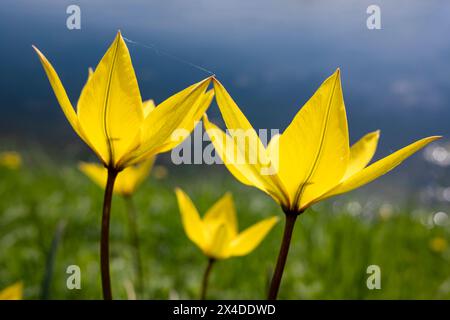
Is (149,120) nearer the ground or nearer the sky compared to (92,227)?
nearer the sky

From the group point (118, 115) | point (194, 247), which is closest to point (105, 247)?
point (118, 115)

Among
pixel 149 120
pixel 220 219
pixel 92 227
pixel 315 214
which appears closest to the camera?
pixel 149 120

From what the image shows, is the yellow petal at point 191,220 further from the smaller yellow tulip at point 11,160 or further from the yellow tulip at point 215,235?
the smaller yellow tulip at point 11,160

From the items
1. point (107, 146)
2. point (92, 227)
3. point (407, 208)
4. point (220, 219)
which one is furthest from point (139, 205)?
point (107, 146)

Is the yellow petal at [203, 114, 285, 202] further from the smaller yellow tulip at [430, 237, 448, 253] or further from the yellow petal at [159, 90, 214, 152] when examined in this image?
the smaller yellow tulip at [430, 237, 448, 253]

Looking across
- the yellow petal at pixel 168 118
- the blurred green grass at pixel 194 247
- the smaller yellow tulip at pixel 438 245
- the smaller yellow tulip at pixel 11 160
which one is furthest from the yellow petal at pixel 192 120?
the smaller yellow tulip at pixel 11 160

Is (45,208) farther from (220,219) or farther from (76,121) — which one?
(76,121)

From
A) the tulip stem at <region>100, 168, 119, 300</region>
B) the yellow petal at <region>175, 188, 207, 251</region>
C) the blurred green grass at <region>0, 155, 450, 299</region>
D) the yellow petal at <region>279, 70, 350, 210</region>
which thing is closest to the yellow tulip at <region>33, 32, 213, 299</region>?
the tulip stem at <region>100, 168, 119, 300</region>

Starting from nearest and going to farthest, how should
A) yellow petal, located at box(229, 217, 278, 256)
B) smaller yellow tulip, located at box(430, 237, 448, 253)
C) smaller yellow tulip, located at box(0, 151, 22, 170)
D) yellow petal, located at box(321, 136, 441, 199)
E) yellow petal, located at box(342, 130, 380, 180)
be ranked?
yellow petal, located at box(321, 136, 441, 199), yellow petal, located at box(342, 130, 380, 180), yellow petal, located at box(229, 217, 278, 256), smaller yellow tulip, located at box(430, 237, 448, 253), smaller yellow tulip, located at box(0, 151, 22, 170)
